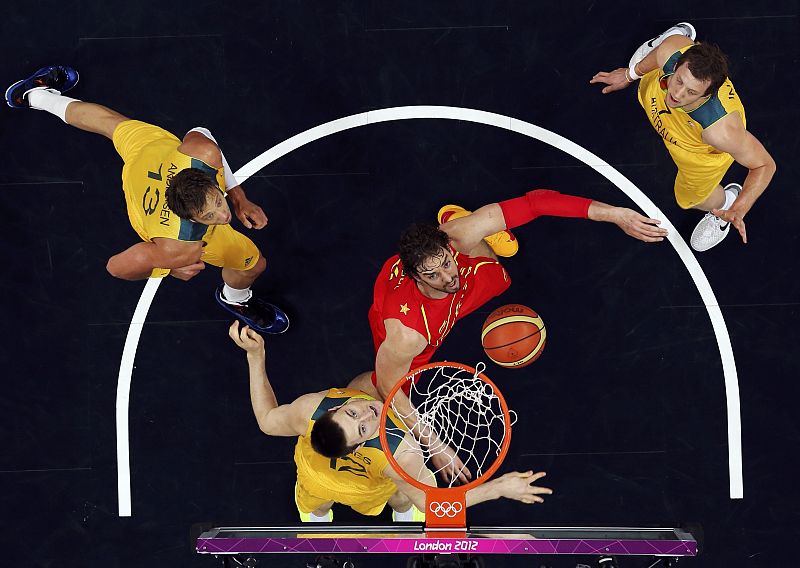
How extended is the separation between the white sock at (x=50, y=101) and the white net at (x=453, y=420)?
393 cm

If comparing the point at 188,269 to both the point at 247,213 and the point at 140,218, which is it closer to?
the point at 140,218

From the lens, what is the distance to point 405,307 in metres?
5.70

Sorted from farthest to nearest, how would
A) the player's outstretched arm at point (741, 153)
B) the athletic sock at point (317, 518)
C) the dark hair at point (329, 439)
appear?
the athletic sock at point (317, 518) → the player's outstretched arm at point (741, 153) → the dark hair at point (329, 439)

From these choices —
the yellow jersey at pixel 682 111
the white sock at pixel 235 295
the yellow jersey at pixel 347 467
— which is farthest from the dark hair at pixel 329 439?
the yellow jersey at pixel 682 111

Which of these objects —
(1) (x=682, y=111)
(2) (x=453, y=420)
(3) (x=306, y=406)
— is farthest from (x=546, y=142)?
(3) (x=306, y=406)

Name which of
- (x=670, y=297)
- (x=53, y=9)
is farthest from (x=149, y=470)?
(x=670, y=297)

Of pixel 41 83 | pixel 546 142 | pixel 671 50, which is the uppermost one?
pixel 41 83

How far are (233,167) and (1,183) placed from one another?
7.32 feet

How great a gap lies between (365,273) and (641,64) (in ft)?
9.97

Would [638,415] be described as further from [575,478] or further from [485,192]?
[485,192]

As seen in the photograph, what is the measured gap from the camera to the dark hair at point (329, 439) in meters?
5.43

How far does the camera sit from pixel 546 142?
7121mm

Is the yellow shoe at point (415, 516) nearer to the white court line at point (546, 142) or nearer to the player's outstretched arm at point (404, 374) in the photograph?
the player's outstretched arm at point (404, 374)

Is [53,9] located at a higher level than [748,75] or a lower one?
higher
